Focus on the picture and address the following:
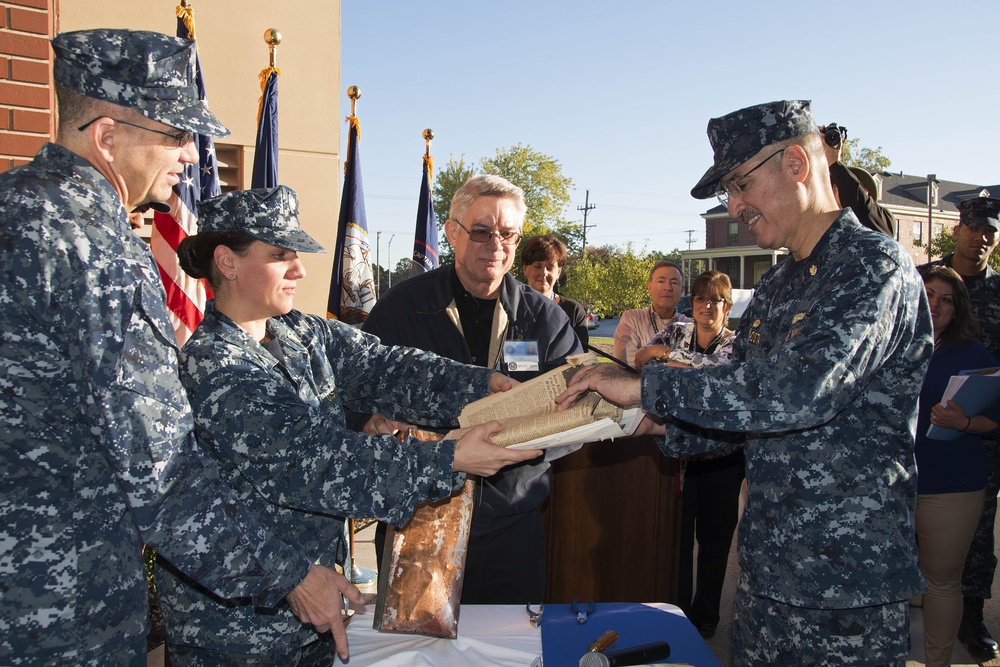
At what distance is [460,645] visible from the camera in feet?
6.31

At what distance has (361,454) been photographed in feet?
6.23

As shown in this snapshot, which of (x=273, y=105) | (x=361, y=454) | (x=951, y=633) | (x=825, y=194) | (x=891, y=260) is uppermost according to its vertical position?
(x=273, y=105)

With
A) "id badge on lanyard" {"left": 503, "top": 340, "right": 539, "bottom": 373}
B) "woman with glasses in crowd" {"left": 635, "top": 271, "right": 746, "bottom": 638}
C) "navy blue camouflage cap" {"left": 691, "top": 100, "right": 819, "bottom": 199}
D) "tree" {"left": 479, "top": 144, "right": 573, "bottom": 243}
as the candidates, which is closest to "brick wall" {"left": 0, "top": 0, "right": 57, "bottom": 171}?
"id badge on lanyard" {"left": 503, "top": 340, "right": 539, "bottom": 373}

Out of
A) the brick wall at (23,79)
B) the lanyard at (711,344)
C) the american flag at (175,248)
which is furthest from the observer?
the lanyard at (711,344)

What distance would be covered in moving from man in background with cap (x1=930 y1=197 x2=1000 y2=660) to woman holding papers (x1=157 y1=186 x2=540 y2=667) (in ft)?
12.5

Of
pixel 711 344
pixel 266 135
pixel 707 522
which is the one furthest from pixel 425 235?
pixel 707 522

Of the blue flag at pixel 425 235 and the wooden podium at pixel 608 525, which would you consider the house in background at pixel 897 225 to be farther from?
the wooden podium at pixel 608 525

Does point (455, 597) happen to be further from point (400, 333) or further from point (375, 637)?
point (400, 333)

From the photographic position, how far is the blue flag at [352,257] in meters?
6.09

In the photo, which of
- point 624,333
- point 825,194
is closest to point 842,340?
point 825,194

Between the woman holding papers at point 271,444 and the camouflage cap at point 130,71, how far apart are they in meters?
0.41

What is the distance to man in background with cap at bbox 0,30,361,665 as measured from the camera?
4.75 ft

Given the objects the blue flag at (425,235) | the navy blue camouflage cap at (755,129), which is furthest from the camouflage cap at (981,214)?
the blue flag at (425,235)

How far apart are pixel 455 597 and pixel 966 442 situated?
10.1ft
